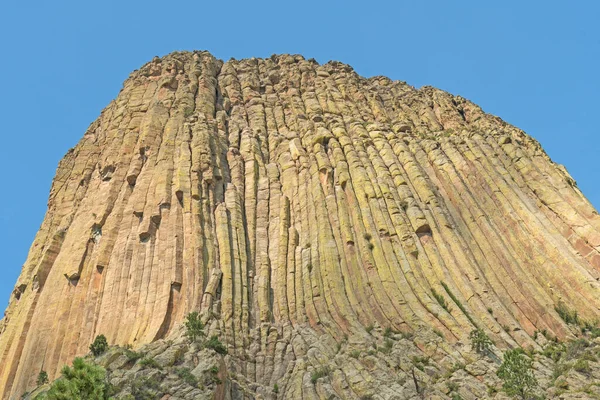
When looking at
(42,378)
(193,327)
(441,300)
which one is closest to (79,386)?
(193,327)

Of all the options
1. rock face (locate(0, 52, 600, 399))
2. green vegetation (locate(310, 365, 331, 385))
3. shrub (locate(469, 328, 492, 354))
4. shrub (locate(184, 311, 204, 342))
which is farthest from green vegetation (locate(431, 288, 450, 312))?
shrub (locate(184, 311, 204, 342))

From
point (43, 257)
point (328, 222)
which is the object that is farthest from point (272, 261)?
point (43, 257)

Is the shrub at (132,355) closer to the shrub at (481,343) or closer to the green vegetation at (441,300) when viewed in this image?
the shrub at (481,343)

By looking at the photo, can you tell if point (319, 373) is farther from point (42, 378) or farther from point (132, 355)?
point (42, 378)

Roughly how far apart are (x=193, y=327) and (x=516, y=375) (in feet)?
56.3

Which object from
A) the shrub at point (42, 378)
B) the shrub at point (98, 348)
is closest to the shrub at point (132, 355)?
the shrub at point (98, 348)

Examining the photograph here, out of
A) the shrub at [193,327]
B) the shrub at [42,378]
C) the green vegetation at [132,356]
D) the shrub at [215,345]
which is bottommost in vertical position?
the green vegetation at [132,356]

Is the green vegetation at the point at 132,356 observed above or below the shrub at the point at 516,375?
above

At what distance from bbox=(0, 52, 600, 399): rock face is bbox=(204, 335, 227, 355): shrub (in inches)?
80.9

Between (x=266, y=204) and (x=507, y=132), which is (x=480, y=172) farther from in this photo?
(x=266, y=204)

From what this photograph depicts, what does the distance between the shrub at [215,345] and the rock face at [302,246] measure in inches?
80.9

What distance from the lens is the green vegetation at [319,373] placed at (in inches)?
1474

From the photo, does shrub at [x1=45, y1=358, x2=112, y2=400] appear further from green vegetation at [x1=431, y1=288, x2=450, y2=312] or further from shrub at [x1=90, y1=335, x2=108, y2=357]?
green vegetation at [x1=431, y1=288, x2=450, y2=312]

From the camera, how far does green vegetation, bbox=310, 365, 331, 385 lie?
3744cm
